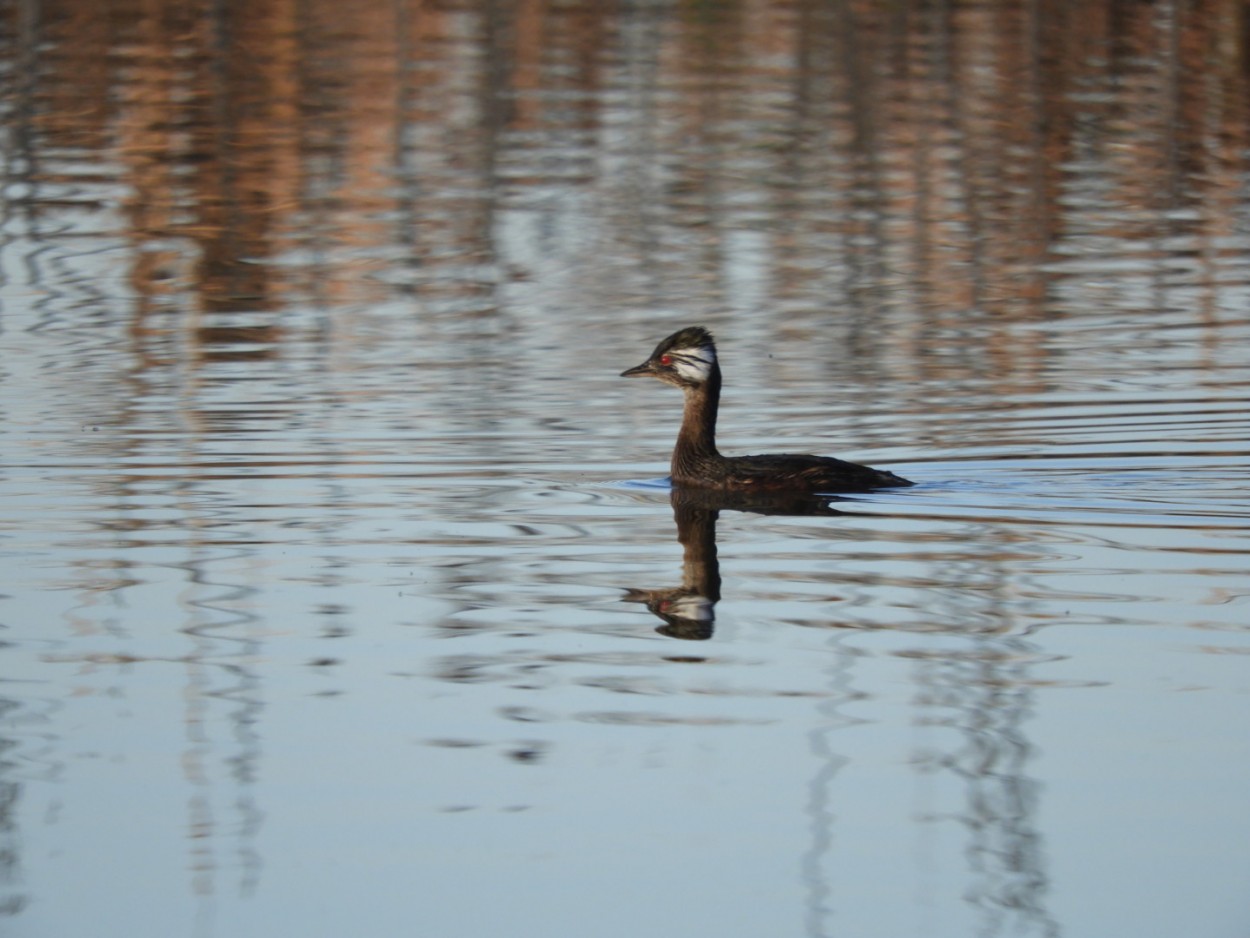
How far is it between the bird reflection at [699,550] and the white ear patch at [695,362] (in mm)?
824

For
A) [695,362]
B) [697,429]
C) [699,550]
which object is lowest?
[699,550]

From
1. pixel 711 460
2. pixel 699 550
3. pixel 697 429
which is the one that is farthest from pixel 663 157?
pixel 699 550

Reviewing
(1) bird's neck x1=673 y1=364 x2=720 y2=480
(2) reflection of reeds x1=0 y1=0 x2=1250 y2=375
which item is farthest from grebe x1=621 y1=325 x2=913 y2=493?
(2) reflection of reeds x1=0 y1=0 x2=1250 y2=375

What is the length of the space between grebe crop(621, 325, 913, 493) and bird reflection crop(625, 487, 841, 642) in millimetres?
66

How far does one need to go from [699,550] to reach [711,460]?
1630 mm

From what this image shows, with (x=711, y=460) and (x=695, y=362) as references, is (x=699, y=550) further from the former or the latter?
(x=695, y=362)

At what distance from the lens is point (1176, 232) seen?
19.1 meters

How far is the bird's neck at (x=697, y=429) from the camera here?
11172 mm

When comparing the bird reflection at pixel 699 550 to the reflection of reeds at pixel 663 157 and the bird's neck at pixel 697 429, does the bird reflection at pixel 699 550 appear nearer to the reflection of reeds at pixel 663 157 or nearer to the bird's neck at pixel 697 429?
the bird's neck at pixel 697 429

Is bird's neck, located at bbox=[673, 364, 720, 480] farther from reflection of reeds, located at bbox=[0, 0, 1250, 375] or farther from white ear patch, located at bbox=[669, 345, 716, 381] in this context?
reflection of reeds, located at bbox=[0, 0, 1250, 375]

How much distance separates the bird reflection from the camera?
803 centimetres

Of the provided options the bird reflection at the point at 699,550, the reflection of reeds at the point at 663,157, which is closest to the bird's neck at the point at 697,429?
the bird reflection at the point at 699,550

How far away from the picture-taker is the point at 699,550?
9508 mm

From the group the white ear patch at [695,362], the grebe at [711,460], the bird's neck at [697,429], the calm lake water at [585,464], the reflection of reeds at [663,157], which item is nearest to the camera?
the calm lake water at [585,464]
